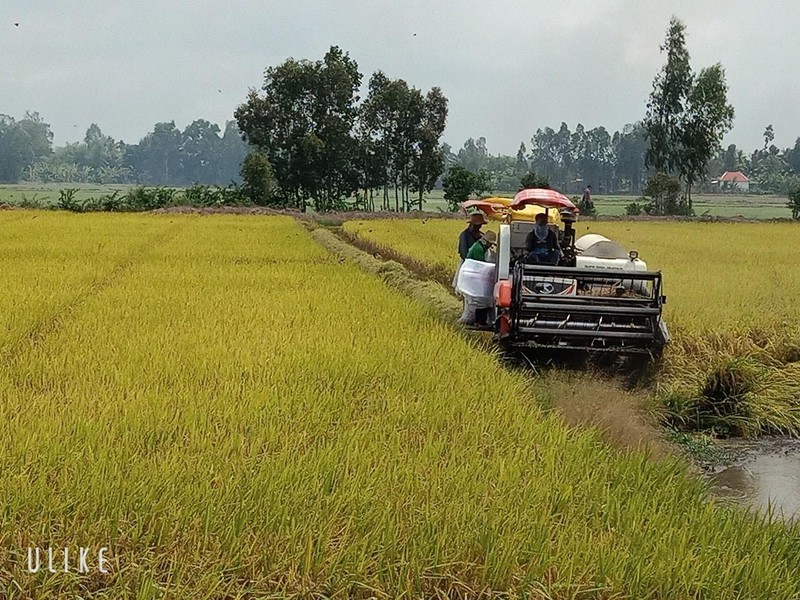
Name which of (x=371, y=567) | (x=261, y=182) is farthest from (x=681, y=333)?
(x=261, y=182)

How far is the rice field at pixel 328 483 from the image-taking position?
8.25 ft

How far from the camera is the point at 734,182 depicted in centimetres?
7500

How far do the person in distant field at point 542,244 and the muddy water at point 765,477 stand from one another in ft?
8.23

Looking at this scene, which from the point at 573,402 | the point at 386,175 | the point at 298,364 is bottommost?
the point at 573,402

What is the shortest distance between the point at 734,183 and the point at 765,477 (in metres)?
77.0

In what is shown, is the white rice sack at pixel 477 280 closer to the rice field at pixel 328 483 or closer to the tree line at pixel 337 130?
the rice field at pixel 328 483

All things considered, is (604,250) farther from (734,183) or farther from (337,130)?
(734,183)

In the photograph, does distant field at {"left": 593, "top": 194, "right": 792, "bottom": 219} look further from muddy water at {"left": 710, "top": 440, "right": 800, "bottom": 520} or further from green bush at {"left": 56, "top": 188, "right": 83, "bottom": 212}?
muddy water at {"left": 710, "top": 440, "right": 800, "bottom": 520}

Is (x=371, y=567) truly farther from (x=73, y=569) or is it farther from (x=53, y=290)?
(x=53, y=290)

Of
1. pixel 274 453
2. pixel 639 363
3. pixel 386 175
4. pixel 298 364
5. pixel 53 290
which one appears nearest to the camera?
pixel 274 453

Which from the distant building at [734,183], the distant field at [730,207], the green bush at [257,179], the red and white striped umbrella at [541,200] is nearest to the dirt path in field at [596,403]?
the red and white striped umbrella at [541,200]

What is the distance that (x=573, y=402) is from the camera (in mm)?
5434

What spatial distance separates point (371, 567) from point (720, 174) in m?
89.9

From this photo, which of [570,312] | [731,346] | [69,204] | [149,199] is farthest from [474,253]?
[149,199]
